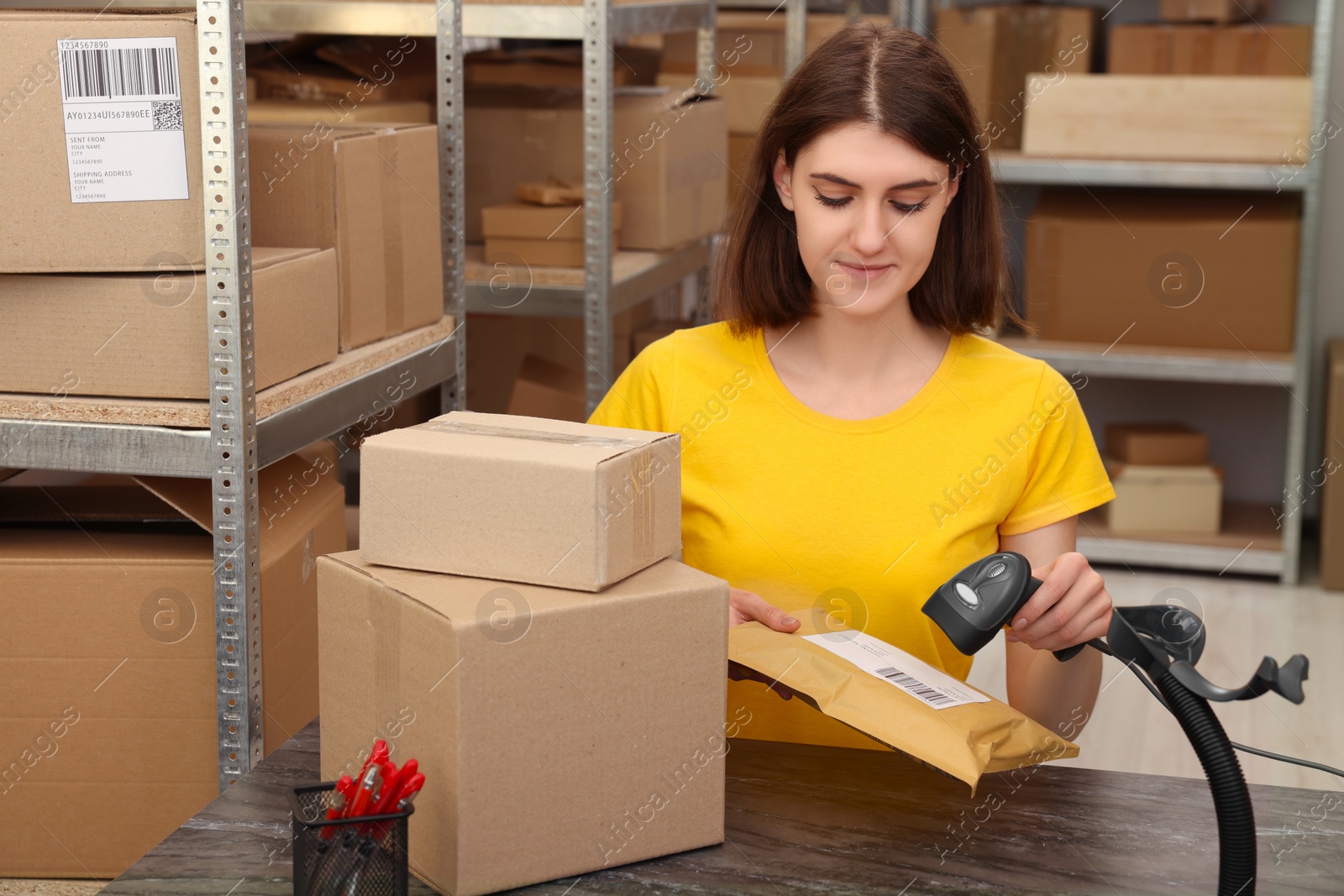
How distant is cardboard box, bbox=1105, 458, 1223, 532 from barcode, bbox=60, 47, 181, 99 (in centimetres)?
275

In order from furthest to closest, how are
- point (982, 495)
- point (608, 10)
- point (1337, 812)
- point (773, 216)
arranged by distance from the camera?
point (608, 10)
point (773, 216)
point (982, 495)
point (1337, 812)

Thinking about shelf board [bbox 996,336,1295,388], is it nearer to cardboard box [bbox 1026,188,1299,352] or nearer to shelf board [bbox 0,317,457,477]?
cardboard box [bbox 1026,188,1299,352]

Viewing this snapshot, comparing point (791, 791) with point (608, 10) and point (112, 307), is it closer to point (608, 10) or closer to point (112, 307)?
point (112, 307)

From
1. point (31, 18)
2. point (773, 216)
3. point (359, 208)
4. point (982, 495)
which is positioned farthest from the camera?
point (359, 208)

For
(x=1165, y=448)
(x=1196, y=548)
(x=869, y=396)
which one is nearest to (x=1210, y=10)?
(x=1165, y=448)

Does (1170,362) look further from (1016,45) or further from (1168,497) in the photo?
(1016,45)

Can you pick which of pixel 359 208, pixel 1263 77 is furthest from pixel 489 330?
pixel 1263 77

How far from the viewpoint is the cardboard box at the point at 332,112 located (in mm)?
2053

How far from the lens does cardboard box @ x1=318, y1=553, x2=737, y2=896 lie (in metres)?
0.81

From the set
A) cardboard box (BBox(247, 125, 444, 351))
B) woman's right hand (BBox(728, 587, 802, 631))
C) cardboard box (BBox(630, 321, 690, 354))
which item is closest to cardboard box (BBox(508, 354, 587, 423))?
cardboard box (BBox(630, 321, 690, 354))

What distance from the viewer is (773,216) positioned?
4.93ft

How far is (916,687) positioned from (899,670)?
3 cm

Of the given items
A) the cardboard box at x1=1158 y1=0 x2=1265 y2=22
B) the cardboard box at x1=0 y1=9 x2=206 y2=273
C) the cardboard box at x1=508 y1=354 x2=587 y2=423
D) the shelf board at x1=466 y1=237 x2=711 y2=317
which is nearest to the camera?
the cardboard box at x1=0 y1=9 x2=206 y2=273

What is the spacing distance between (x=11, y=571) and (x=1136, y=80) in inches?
112
